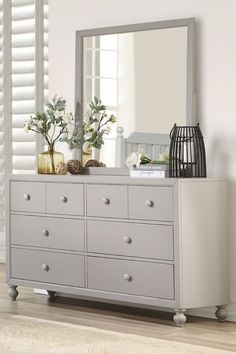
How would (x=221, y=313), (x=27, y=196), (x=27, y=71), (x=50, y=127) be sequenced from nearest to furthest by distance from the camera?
(x=221, y=313)
(x=27, y=196)
(x=50, y=127)
(x=27, y=71)

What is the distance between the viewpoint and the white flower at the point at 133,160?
4705 millimetres

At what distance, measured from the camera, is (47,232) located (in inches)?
197

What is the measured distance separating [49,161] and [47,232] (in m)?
0.43

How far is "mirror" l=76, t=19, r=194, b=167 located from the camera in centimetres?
473

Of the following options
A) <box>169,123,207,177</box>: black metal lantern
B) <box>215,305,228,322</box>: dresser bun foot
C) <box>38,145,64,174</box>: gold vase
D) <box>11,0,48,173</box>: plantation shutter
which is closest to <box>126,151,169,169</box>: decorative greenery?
<box>169,123,207,177</box>: black metal lantern

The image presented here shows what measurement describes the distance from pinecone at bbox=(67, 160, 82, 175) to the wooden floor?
0.78 metres

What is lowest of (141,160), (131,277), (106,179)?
(131,277)

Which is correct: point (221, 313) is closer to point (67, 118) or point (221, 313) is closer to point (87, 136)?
point (87, 136)

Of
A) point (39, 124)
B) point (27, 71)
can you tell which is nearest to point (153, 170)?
point (39, 124)

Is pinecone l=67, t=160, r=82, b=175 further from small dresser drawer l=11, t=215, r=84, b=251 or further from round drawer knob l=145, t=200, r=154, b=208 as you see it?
round drawer knob l=145, t=200, r=154, b=208

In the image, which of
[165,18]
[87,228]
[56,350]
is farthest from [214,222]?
[56,350]

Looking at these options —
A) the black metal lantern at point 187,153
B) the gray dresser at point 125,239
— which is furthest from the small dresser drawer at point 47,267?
the black metal lantern at point 187,153

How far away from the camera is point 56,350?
9.41 ft

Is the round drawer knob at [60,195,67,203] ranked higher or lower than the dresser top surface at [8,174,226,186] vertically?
lower
